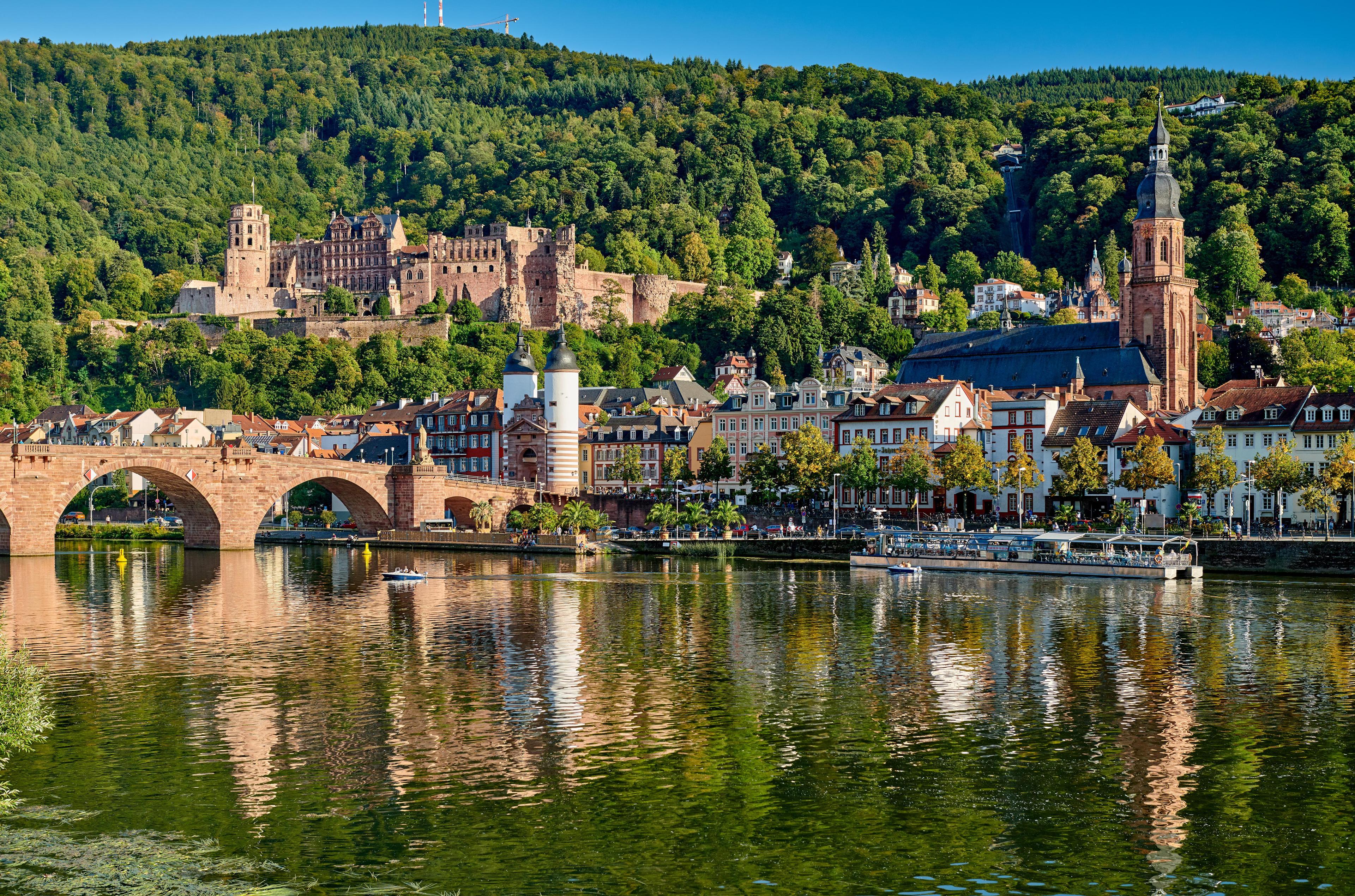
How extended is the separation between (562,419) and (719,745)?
62435 mm

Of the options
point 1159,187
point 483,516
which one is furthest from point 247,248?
point 1159,187

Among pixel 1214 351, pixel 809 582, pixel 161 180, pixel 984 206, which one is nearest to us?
pixel 809 582

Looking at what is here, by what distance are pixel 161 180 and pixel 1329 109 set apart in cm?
11680

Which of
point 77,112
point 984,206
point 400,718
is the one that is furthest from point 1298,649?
point 77,112

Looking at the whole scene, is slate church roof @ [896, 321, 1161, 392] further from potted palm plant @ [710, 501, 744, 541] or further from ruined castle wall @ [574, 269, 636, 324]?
ruined castle wall @ [574, 269, 636, 324]

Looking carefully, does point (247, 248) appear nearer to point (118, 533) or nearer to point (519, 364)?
point (118, 533)

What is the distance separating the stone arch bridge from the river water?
20.7m

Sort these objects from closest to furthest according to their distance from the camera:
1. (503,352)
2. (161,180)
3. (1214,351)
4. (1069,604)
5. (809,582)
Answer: (1069,604), (809,582), (1214,351), (503,352), (161,180)

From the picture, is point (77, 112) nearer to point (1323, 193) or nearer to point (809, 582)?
point (1323, 193)

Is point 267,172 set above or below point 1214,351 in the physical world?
above

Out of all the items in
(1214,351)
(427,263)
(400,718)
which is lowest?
(400,718)

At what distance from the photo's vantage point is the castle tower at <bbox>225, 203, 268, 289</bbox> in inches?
5896

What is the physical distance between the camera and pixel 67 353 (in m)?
131

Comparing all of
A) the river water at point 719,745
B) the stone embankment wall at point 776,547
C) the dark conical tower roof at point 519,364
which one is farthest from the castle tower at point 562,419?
the river water at point 719,745
